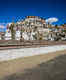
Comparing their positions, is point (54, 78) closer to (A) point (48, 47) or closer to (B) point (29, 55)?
(B) point (29, 55)

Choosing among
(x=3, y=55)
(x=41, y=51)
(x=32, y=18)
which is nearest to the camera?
(x=3, y=55)

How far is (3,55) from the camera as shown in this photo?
8938 millimetres

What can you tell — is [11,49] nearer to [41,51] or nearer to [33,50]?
[33,50]

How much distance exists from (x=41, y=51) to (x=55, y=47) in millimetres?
4501

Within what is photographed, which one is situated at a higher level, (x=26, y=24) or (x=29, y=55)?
(x=26, y=24)

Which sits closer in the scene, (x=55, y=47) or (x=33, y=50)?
(x=33, y=50)

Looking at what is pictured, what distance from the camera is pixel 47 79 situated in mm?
5414

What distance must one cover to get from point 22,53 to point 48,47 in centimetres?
569

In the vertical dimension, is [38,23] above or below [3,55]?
above

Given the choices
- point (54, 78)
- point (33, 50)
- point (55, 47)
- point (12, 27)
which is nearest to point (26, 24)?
point (12, 27)

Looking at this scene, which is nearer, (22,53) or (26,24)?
(22,53)

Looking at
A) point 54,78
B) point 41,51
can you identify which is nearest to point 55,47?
point 41,51

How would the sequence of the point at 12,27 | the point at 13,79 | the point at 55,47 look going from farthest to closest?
the point at 12,27 < the point at 55,47 < the point at 13,79

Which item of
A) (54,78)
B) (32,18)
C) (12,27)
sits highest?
(32,18)
